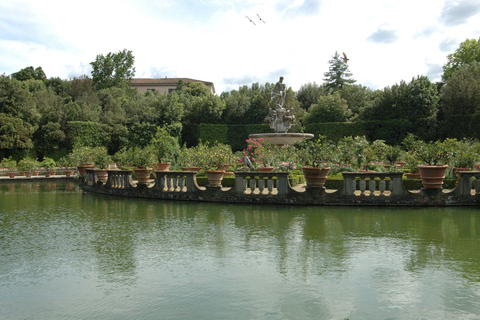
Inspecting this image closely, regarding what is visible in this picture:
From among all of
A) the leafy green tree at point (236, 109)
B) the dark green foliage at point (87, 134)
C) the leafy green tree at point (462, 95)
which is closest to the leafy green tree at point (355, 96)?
the leafy green tree at point (462, 95)

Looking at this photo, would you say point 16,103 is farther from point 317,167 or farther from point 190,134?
point 317,167

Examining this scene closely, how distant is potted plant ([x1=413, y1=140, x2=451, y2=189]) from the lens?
10.5 m

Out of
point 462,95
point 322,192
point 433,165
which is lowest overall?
point 322,192

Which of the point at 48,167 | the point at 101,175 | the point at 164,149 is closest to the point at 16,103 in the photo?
the point at 48,167

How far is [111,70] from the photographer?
58.6m

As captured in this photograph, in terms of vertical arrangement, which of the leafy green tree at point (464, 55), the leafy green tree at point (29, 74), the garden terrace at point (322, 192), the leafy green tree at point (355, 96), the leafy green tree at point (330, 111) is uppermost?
the leafy green tree at point (29, 74)

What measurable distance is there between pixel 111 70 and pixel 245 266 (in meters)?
57.8

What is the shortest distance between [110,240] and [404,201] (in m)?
7.54

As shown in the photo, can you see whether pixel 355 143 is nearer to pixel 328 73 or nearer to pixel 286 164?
pixel 286 164

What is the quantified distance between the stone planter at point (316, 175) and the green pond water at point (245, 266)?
5.03 ft

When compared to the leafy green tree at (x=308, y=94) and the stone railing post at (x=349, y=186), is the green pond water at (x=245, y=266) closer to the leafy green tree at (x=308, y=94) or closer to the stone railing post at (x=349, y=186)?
the stone railing post at (x=349, y=186)

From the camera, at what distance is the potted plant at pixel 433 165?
10535 mm

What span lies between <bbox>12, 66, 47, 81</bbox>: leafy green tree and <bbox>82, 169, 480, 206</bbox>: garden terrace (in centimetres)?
5019

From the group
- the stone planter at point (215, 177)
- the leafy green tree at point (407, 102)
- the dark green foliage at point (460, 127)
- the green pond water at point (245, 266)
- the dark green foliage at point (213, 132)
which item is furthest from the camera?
the dark green foliage at point (213, 132)
